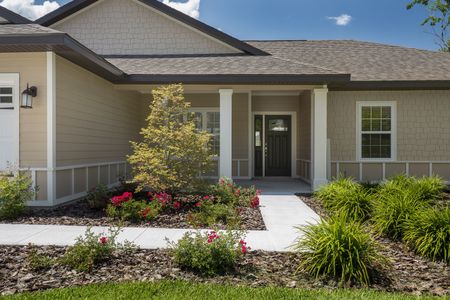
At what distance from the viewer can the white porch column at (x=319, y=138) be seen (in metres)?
10.0

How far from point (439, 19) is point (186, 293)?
29.8m

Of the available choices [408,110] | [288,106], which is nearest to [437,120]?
[408,110]

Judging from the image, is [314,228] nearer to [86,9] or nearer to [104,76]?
[104,76]

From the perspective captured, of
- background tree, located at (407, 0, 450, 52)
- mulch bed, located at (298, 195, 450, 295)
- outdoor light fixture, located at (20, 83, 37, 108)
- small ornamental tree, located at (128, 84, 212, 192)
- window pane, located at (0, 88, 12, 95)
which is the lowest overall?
mulch bed, located at (298, 195, 450, 295)

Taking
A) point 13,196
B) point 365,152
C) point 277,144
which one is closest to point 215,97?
point 277,144

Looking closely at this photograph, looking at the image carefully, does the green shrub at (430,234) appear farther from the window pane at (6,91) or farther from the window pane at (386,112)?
the window pane at (6,91)

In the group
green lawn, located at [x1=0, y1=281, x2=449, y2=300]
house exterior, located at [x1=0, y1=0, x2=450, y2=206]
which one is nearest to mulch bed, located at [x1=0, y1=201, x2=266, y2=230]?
house exterior, located at [x1=0, y1=0, x2=450, y2=206]

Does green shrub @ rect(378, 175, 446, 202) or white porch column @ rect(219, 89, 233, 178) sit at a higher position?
white porch column @ rect(219, 89, 233, 178)

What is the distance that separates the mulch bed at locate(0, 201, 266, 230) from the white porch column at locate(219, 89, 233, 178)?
7.99 ft

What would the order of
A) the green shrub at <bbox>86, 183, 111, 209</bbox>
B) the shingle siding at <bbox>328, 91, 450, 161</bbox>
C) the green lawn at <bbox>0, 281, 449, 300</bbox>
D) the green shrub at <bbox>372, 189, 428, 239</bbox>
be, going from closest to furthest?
1. the green lawn at <bbox>0, 281, 449, 300</bbox>
2. the green shrub at <bbox>372, 189, 428, 239</bbox>
3. the green shrub at <bbox>86, 183, 111, 209</bbox>
4. the shingle siding at <bbox>328, 91, 450, 161</bbox>

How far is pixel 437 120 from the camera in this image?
1148 cm

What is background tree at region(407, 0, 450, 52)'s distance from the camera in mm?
25297

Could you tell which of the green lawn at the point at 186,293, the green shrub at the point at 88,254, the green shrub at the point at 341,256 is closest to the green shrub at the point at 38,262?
the green shrub at the point at 88,254

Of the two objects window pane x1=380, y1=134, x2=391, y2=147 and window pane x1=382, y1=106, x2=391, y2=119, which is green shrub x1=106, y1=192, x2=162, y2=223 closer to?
window pane x1=380, y1=134, x2=391, y2=147
